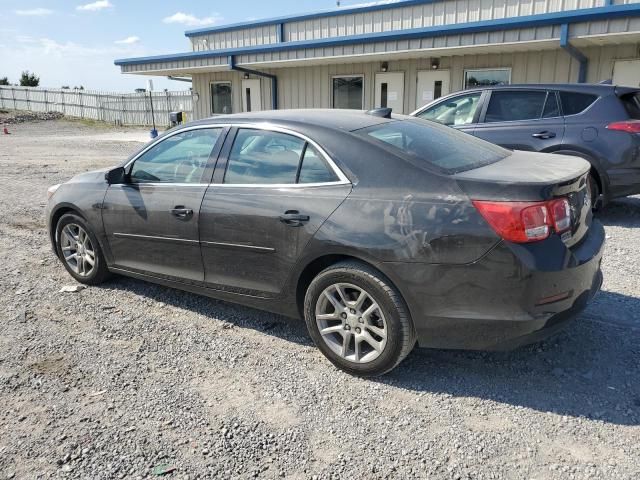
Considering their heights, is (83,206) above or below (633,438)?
above

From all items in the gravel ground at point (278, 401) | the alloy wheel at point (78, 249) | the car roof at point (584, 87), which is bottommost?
the gravel ground at point (278, 401)

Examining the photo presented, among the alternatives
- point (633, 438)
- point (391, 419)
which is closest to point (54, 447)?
point (391, 419)

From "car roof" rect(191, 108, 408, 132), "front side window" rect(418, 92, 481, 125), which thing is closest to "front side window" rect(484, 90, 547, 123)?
"front side window" rect(418, 92, 481, 125)

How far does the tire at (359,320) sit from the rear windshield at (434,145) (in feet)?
2.46

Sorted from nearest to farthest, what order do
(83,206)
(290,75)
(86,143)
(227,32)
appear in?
(83,206) < (290,75) < (227,32) < (86,143)

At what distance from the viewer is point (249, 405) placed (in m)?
3.04

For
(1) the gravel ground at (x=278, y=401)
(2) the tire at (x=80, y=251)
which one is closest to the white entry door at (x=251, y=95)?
(2) the tire at (x=80, y=251)

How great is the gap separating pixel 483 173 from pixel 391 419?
4.82 feet

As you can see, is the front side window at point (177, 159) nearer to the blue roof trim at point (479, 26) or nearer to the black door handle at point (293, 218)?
the black door handle at point (293, 218)

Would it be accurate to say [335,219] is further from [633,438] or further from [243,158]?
[633,438]

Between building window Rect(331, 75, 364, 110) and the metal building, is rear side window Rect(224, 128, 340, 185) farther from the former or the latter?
building window Rect(331, 75, 364, 110)

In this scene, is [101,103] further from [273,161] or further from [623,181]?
[273,161]

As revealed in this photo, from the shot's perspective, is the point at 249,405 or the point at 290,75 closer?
the point at 249,405

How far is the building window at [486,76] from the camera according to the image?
12.7 meters
